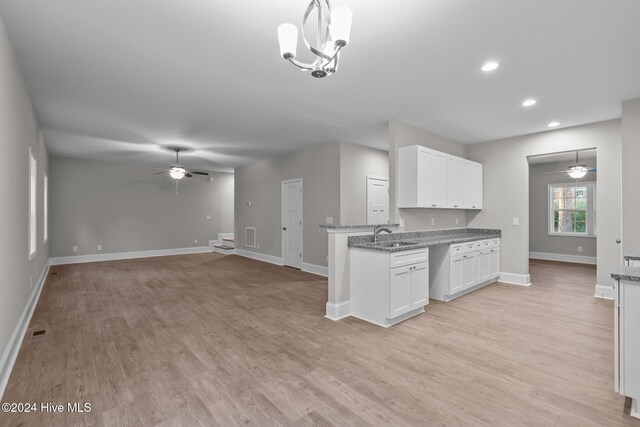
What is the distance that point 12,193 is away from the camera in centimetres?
277

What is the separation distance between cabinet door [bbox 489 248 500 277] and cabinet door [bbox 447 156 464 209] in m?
1.00

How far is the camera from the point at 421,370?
8.04ft

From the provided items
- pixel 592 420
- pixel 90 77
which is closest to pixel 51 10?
pixel 90 77

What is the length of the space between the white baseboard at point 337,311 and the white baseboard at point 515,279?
3452 mm

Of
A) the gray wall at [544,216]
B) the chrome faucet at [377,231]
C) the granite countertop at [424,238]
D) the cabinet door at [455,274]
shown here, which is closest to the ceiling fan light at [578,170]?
the gray wall at [544,216]

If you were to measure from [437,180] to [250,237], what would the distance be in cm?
547

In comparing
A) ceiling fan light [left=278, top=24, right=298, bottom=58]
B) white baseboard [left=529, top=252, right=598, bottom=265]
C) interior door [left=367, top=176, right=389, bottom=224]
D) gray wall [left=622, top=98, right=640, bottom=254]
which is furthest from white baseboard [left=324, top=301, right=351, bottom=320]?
white baseboard [left=529, top=252, right=598, bottom=265]

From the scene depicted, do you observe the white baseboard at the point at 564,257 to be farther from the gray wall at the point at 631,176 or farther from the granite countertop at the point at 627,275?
the granite countertop at the point at 627,275

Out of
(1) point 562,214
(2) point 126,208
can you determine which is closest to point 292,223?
(2) point 126,208

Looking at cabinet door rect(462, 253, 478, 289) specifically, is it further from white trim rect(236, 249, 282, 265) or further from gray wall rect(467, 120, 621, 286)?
white trim rect(236, 249, 282, 265)

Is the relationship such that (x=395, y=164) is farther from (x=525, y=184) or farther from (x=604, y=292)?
(x=604, y=292)

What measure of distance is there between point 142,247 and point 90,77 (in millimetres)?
6477

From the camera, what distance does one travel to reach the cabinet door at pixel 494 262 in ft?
17.2

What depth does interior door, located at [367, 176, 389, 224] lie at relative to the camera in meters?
6.40
